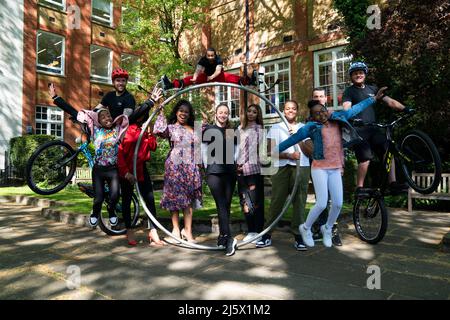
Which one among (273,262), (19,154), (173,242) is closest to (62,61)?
(19,154)

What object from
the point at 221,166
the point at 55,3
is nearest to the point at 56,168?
the point at 221,166

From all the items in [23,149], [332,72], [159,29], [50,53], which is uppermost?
[159,29]

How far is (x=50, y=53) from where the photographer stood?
70.0 ft

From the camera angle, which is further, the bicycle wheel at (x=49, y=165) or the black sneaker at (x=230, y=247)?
the bicycle wheel at (x=49, y=165)

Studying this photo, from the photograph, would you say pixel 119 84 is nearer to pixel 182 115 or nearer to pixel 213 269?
pixel 182 115

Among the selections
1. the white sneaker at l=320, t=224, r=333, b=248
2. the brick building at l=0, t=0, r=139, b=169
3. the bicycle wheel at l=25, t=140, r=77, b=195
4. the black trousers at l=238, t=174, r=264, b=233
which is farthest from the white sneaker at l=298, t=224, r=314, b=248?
the brick building at l=0, t=0, r=139, b=169

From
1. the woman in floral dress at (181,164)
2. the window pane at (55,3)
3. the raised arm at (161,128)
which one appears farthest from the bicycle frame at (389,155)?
the window pane at (55,3)

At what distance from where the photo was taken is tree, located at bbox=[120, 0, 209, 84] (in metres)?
18.1

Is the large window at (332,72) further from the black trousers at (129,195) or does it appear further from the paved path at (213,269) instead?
the black trousers at (129,195)

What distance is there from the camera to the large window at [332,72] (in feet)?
56.5

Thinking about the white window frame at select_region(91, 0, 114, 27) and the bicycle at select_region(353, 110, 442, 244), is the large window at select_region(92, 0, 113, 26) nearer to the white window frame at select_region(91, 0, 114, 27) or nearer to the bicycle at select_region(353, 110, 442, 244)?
the white window frame at select_region(91, 0, 114, 27)

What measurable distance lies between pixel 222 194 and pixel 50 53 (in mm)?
20681

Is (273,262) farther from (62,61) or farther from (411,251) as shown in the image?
(62,61)

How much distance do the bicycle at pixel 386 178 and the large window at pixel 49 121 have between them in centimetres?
1975
